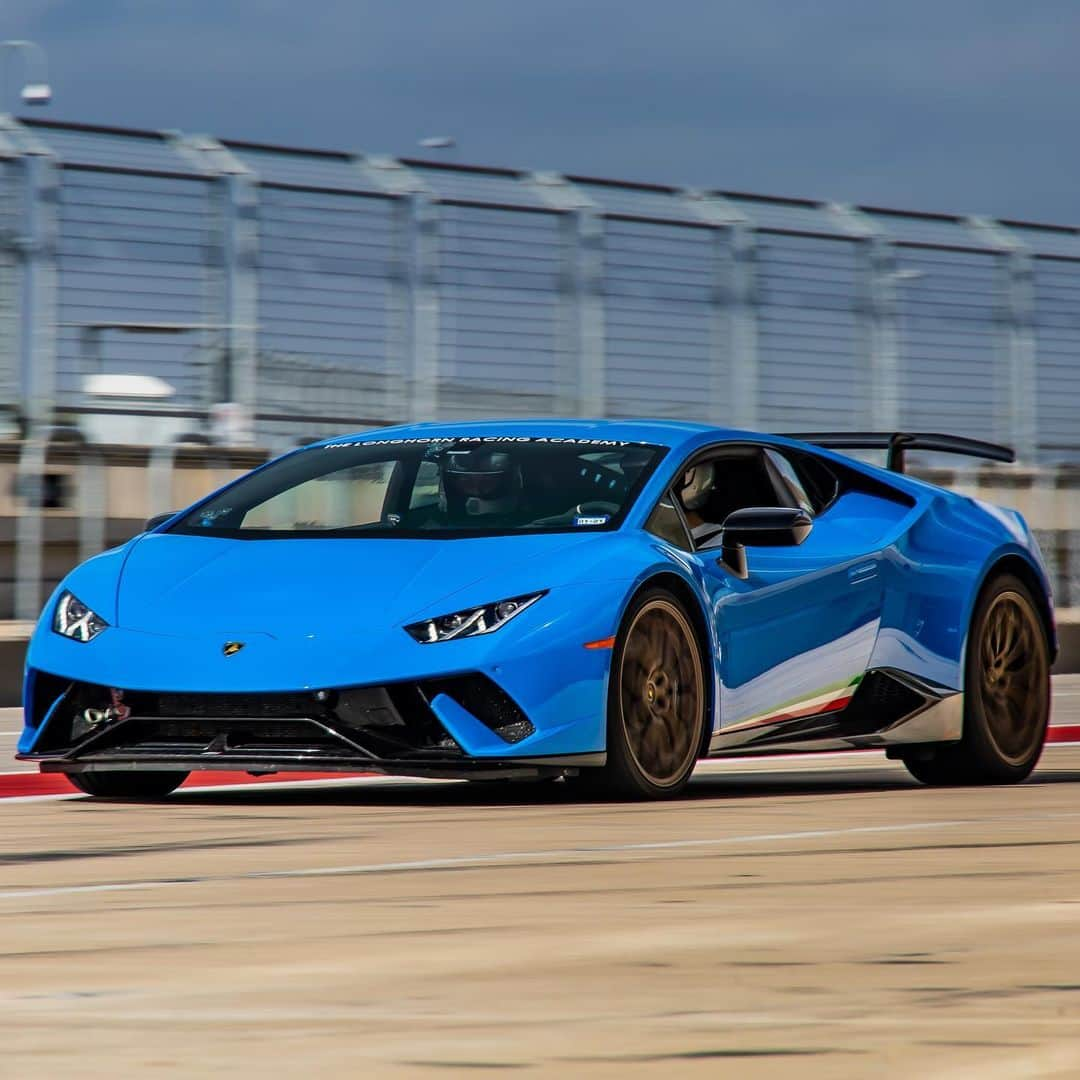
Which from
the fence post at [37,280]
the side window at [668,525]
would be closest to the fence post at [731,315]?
the fence post at [37,280]

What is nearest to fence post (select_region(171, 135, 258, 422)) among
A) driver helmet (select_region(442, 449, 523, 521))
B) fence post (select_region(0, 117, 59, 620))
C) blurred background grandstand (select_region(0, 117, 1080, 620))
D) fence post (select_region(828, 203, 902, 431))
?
blurred background grandstand (select_region(0, 117, 1080, 620))

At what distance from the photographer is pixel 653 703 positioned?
8305 mm

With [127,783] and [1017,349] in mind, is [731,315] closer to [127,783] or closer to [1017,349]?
[1017,349]

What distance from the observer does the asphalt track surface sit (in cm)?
391

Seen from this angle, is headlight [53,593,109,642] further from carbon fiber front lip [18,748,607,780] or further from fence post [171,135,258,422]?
fence post [171,135,258,422]

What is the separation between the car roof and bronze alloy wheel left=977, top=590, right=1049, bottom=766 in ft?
4.21

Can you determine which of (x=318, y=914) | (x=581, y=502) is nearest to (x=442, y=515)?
(x=581, y=502)

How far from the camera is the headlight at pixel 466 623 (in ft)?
26.0

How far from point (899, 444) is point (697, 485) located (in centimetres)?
178

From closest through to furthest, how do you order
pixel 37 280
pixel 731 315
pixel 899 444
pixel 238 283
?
pixel 899 444, pixel 37 280, pixel 238 283, pixel 731 315

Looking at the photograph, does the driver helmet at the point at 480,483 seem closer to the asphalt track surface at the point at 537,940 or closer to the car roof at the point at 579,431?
the car roof at the point at 579,431

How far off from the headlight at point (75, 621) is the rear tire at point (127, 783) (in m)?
0.51

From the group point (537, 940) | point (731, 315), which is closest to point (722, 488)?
point (537, 940)

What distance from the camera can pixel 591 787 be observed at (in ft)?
27.0
